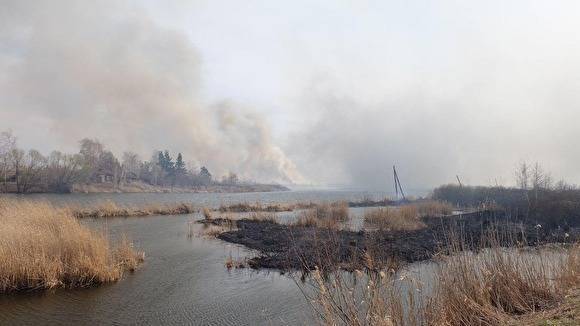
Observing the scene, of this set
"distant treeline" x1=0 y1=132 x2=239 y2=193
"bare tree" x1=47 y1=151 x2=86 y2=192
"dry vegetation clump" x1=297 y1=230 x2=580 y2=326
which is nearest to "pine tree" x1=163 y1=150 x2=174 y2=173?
"distant treeline" x1=0 y1=132 x2=239 y2=193

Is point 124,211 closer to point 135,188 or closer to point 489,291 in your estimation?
point 489,291

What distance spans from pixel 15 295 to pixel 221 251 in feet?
22.2

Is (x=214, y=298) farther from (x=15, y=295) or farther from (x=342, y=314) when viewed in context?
(x=342, y=314)

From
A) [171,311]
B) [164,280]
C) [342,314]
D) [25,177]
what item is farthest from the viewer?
[25,177]

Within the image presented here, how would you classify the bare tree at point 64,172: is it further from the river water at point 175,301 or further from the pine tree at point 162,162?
the river water at point 175,301

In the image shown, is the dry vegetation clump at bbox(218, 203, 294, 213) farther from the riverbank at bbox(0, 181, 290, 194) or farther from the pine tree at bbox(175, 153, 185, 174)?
the pine tree at bbox(175, 153, 185, 174)

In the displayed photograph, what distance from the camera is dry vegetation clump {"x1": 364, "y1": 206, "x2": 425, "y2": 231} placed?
19156 millimetres

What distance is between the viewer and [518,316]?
5320mm

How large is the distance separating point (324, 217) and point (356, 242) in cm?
884

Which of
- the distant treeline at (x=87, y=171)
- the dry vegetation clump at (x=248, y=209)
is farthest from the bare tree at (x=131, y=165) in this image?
the dry vegetation clump at (x=248, y=209)

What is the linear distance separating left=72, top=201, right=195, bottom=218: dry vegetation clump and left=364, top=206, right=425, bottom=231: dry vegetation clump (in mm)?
15751

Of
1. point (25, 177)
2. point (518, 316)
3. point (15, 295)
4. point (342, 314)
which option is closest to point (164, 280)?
point (15, 295)

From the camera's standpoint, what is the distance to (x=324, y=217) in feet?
74.3

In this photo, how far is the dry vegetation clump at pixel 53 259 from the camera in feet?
27.0
